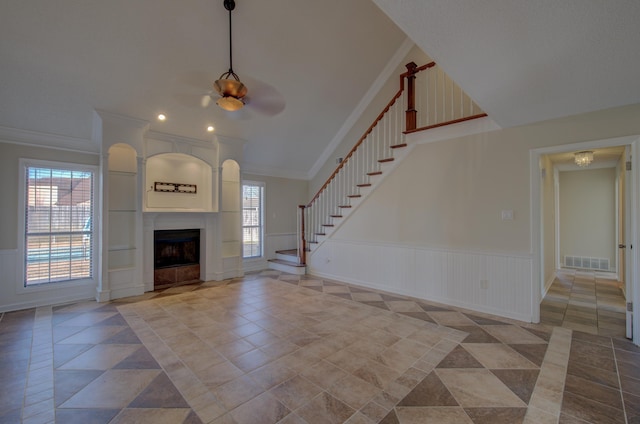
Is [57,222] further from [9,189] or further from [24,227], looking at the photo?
[9,189]

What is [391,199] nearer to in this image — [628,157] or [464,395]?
[628,157]

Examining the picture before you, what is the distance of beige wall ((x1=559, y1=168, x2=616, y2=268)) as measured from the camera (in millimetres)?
6547

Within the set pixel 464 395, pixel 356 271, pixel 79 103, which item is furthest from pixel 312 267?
pixel 79 103

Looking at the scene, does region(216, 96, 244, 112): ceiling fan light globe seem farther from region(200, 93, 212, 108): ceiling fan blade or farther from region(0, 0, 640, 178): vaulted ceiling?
region(200, 93, 212, 108): ceiling fan blade

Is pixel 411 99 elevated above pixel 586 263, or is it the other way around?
pixel 411 99

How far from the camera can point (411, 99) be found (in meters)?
5.05

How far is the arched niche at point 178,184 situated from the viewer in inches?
220

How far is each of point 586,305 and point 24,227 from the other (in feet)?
28.3

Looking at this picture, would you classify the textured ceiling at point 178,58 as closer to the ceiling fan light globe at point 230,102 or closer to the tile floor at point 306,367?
the ceiling fan light globe at point 230,102

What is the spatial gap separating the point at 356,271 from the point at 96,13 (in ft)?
17.8

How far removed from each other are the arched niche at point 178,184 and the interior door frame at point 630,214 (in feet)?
18.1

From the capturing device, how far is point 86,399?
225 cm

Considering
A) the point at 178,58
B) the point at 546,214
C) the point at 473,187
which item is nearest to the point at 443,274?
the point at 473,187

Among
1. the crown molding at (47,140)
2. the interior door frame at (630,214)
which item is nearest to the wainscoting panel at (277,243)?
the crown molding at (47,140)
